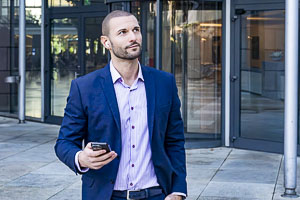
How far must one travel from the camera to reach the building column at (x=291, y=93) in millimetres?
7418

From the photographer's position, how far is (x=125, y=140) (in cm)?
324

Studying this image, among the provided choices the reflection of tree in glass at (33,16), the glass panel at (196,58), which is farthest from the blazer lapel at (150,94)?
the reflection of tree in glass at (33,16)

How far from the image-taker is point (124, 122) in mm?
3242

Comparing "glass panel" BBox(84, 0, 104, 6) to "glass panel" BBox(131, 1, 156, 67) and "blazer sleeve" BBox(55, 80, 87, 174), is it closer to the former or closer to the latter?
"glass panel" BBox(131, 1, 156, 67)

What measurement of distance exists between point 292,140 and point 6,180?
3694mm

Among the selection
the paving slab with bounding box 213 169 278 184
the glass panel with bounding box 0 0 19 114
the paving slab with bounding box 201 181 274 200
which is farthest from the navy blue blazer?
the glass panel with bounding box 0 0 19 114

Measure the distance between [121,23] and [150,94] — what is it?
1.30ft

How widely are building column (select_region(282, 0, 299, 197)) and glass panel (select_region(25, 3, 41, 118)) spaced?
30.3 ft

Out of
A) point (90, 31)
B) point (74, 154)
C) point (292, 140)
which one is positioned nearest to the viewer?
point (74, 154)

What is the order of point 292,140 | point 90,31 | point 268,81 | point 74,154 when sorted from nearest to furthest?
point 74,154 < point 292,140 < point 268,81 < point 90,31

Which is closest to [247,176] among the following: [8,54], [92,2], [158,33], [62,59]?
[158,33]

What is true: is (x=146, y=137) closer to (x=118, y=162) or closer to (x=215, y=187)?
(x=118, y=162)

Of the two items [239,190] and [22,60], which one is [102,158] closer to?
[239,190]

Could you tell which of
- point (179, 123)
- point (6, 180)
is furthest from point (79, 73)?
point (179, 123)
